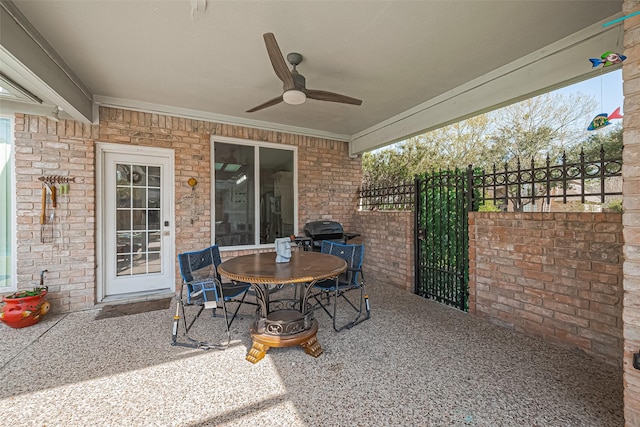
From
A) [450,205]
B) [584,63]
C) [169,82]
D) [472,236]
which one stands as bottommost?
[472,236]

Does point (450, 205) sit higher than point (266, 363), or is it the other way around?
point (450, 205)

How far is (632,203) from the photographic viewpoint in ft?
4.71

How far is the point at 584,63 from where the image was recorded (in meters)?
2.45

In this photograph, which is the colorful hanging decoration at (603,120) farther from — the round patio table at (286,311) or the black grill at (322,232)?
the black grill at (322,232)

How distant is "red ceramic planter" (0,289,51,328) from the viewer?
9.78 feet

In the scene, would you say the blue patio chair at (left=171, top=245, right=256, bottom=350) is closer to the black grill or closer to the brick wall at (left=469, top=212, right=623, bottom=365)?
the black grill

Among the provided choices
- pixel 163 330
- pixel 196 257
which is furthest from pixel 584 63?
pixel 163 330

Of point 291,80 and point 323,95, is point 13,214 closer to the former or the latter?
point 291,80

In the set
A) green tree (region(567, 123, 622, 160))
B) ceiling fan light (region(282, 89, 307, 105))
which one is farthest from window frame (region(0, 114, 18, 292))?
green tree (region(567, 123, 622, 160))

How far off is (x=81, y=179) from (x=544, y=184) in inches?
222

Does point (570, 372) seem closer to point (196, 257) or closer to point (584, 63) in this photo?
point (584, 63)

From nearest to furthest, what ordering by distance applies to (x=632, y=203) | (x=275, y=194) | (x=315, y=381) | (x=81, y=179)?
(x=632, y=203) → (x=315, y=381) → (x=81, y=179) → (x=275, y=194)

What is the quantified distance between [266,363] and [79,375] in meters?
1.50

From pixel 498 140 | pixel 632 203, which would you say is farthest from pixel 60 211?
pixel 498 140
